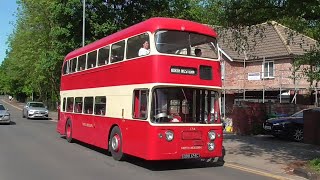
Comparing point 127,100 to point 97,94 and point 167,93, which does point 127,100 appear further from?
point 97,94

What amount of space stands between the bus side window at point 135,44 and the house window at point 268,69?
25305 millimetres

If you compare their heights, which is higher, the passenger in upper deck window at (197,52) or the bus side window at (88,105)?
the passenger in upper deck window at (197,52)

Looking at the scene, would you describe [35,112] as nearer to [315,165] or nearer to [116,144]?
[116,144]

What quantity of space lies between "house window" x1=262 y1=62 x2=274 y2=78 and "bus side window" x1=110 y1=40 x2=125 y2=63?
80.0ft

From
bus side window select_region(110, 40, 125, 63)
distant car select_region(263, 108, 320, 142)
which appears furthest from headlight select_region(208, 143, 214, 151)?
distant car select_region(263, 108, 320, 142)

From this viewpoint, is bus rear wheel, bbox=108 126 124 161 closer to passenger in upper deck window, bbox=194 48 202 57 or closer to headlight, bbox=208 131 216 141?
headlight, bbox=208 131 216 141

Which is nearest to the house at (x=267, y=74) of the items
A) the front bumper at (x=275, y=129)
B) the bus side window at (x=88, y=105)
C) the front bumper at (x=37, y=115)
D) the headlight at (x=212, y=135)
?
the front bumper at (x=275, y=129)

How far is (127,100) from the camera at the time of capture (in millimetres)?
13680


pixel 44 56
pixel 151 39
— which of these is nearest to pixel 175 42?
pixel 151 39

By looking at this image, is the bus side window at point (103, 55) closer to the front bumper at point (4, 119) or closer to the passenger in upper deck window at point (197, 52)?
the passenger in upper deck window at point (197, 52)

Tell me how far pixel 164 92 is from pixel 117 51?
2.95 m

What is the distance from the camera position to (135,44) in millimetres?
13438

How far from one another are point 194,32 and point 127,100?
8.84 ft

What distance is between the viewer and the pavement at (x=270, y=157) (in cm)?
1211
